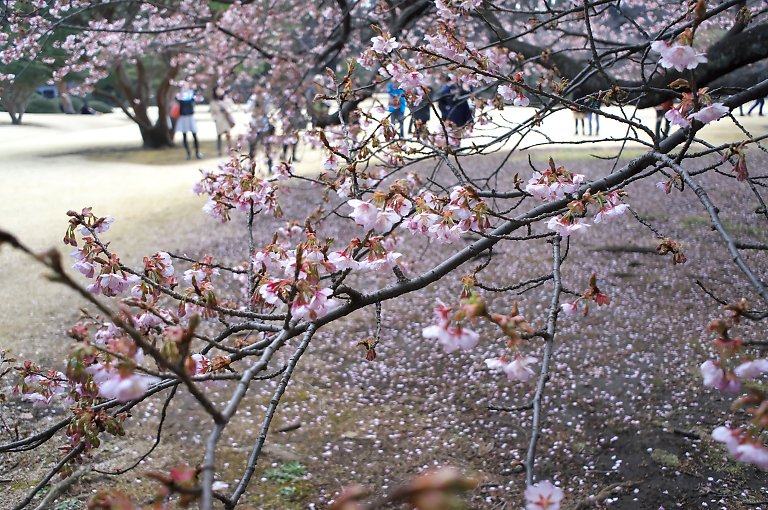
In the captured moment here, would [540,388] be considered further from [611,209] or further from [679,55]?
[679,55]

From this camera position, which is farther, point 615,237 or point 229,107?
point 229,107

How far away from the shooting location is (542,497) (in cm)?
94

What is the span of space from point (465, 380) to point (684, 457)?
4.61 ft

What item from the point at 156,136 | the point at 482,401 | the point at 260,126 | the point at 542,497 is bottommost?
the point at 482,401

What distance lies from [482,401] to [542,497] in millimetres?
2817

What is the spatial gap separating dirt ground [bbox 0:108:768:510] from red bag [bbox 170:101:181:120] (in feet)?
20.6

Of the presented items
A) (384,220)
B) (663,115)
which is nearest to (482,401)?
(663,115)

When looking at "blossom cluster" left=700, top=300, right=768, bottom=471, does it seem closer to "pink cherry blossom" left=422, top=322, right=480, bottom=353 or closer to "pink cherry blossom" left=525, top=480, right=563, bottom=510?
"pink cherry blossom" left=525, top=480, right=563, bottom=510

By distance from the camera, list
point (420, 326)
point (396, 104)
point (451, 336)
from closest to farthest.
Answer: point (451, 336) < point (396, 104) < point (420, 326)

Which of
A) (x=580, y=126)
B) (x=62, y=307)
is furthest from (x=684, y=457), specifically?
(x=580, y=126)

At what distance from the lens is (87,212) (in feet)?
5.52

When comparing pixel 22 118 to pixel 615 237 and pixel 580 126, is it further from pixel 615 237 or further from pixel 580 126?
pixel 580 126

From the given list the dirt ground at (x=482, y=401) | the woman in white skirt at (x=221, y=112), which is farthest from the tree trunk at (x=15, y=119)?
the woman in white skirt at (x=221, y=112)

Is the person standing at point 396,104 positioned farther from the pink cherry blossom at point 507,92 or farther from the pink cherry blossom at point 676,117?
the pink cherry blossom at point 676,117
